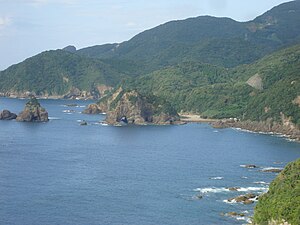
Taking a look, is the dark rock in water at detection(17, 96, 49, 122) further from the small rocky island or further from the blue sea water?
the small rocky island

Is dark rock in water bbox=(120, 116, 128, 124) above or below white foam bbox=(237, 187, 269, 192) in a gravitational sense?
above

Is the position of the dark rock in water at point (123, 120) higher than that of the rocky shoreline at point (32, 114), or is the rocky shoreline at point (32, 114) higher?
the rocky shoreline at point (32, 114)

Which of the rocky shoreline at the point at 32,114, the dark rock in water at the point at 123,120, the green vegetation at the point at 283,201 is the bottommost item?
the green vegetation at the point at 283,201

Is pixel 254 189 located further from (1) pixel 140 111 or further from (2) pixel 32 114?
(2) pixel 32 114

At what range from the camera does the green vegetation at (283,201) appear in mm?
63059

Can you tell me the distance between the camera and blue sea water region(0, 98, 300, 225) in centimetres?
7944

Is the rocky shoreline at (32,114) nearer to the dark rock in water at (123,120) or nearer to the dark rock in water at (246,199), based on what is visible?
the dark rock in water at (123,120)

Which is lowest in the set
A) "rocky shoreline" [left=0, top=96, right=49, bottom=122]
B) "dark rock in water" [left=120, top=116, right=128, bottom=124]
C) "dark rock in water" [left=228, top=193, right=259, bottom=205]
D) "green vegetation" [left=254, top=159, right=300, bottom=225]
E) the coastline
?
"dark rock in water" [left=228, top=193, right=259, bottom=205]

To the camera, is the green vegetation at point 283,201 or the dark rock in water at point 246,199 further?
the dark rock in water at point 246,199

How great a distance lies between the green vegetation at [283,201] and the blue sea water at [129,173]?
7205 mm

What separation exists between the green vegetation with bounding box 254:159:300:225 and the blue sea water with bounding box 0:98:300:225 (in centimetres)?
721

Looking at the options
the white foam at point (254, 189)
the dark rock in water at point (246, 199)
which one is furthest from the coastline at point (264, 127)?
the dark rock in water at point (246, 199)

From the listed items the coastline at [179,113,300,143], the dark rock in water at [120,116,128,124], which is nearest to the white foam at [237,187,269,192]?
the coastline at [179,113,300,143]

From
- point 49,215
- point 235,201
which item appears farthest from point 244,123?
point 49,215
